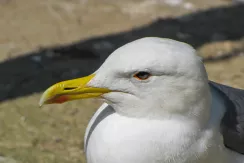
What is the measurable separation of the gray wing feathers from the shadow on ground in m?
1.92

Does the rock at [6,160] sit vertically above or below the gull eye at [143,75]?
below

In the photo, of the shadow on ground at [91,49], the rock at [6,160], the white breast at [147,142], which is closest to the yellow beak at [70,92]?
the white breast at [147,142]

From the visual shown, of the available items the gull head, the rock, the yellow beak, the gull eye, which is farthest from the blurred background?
the gull eye

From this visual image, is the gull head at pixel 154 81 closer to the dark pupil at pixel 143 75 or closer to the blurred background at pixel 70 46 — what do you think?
the dark pupil at pixel 143 75

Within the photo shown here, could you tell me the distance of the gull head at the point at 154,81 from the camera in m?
2.89

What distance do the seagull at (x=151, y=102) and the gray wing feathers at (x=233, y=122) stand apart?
0.13 m

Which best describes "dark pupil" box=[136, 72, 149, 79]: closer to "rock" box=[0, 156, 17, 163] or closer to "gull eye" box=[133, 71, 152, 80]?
"gull eye" box=[133, 71, 152, 80]

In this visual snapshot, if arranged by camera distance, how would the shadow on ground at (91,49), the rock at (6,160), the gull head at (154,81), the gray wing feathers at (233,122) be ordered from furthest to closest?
the shadow on ground at (91,49)
the rock at (6,160)
the gray wing feathers at (233,122)
the gull head at (154,81)

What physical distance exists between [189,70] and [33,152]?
1.70m

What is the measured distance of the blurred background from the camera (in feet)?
14.4

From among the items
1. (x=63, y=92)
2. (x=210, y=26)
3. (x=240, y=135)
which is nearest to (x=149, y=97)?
(x=63, y=92)

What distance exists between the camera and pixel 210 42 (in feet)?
19.0

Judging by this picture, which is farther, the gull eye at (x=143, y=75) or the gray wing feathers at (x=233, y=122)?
the gray wing feathers at (x=233, y=122)

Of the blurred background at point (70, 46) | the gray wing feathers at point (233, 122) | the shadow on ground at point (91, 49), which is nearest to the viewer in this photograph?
the gray wing feathers at point (233, 122)
